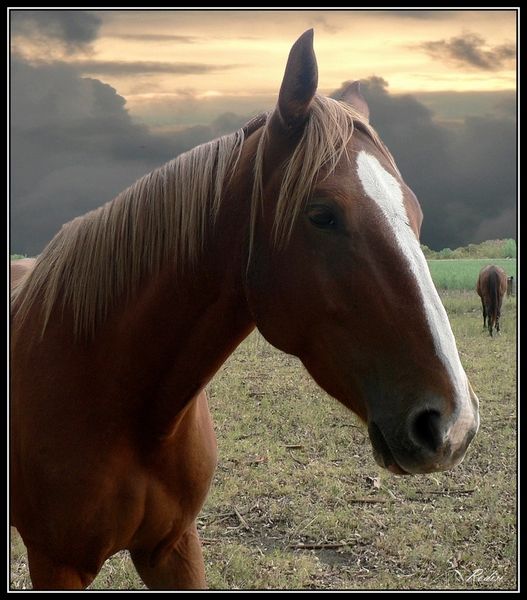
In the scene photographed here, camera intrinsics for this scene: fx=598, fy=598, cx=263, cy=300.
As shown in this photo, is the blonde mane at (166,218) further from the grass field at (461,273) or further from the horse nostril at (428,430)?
the grass field at (461,273)

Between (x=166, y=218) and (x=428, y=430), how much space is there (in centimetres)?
132

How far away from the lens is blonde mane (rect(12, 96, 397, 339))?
7.06ft

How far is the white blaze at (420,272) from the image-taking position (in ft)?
6.06

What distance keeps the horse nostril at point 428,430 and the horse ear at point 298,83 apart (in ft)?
3.74

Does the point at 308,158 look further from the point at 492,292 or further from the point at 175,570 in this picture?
the point at 492,292

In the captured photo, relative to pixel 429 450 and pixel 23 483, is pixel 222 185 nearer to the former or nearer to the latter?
pixel 429 450

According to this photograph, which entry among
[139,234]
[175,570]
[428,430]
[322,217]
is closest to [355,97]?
[322,217]

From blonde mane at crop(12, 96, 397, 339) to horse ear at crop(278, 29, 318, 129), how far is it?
70 millimetres

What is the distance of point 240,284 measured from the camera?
2.30m

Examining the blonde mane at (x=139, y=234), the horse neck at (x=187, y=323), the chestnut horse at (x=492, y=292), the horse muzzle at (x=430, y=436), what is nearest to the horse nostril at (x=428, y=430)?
the horse muzzle at (x=430, y=436)

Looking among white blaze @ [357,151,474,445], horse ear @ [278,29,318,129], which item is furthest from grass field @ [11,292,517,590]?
horse ear @ [278,29,318,129]

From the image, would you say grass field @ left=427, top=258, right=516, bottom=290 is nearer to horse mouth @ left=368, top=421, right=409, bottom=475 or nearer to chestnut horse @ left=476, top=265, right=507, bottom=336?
chestnut horse @ left=476, top=265, right=507, bottom=336

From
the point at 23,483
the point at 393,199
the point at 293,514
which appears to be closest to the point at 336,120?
the point at 393,199

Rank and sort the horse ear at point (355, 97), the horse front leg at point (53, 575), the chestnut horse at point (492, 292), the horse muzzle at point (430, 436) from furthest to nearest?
the chestnut horse at point (492, 292) < the horse ear at point (355, 97) < the horse front leg at point (53, 575) < the horse muzzle at point (430, 436)
